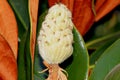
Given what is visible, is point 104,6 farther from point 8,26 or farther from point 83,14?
point 8,26

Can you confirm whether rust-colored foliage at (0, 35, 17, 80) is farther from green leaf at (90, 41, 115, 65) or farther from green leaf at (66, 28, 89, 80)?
green leaf at (90, 41, 115, 65)

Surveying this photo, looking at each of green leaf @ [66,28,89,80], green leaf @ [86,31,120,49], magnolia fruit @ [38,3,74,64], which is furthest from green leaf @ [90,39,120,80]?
green leaf @ [86,31,120,49]

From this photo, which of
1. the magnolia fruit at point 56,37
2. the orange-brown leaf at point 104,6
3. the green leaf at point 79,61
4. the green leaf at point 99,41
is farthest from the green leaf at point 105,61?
the green leaf at point 99,41

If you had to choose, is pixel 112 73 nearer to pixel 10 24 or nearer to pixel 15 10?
pixel 10 24

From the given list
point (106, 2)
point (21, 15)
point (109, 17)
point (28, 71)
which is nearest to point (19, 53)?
point (28, 71)

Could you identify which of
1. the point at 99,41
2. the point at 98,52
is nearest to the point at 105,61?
the point at 98,52
